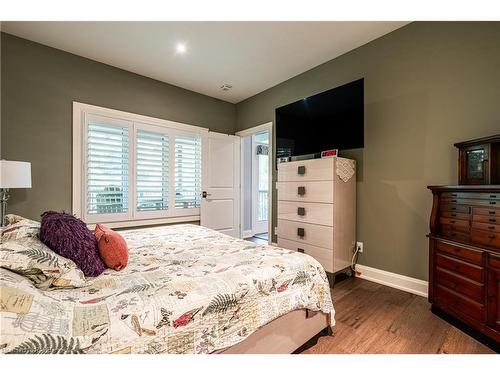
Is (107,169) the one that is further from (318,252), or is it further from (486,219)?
(486,219)

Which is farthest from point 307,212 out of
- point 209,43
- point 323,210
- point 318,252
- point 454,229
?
point 209,43

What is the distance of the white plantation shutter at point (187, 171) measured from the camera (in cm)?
374

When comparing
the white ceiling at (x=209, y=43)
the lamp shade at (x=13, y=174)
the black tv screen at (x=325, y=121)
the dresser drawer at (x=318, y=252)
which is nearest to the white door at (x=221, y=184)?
the white ceiling at (x=209, y=43)

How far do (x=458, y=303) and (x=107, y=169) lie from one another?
378 cm

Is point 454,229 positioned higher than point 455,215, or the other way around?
point 455,215

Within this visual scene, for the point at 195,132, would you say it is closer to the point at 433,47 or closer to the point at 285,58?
the point at 285,58

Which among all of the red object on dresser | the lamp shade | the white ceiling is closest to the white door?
the white ceiling

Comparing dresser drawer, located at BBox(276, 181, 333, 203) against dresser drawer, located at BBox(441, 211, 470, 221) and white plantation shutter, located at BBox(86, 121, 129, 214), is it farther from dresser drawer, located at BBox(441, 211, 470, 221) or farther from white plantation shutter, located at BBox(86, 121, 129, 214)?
white plantation shutter, located at BBox(86, 121, 129, 214)

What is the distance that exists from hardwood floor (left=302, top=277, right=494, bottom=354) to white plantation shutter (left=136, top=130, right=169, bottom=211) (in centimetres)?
266

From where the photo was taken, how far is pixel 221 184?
13.9 feet

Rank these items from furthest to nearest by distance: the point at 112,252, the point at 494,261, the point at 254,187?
the point at 254,187 → the point at 494,261 → the point at 112,252

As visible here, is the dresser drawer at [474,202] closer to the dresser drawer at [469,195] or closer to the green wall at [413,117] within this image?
the dresser drawer at [469,195]

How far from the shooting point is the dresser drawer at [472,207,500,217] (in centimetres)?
151

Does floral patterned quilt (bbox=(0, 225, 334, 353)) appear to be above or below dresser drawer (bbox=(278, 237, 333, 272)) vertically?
above
